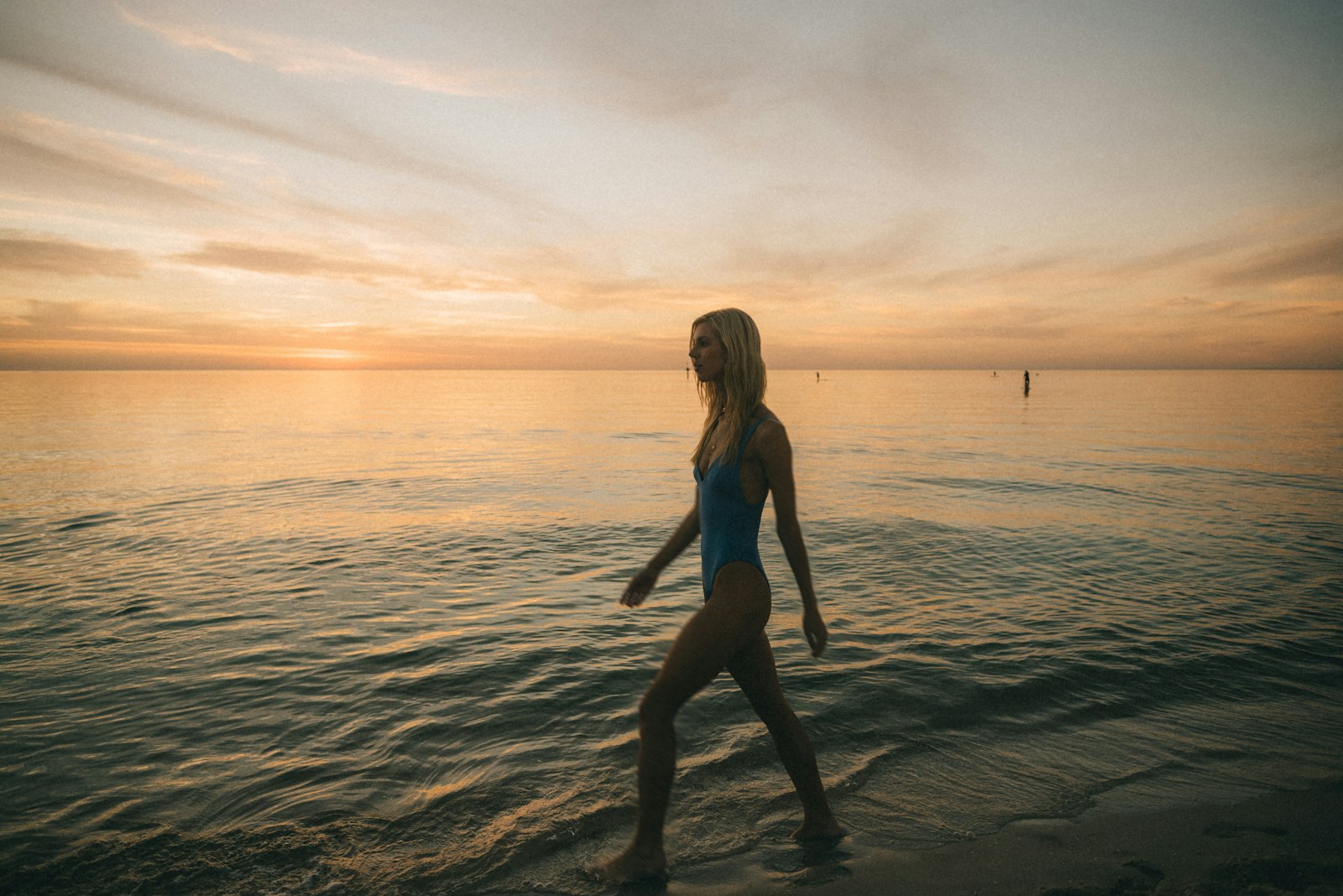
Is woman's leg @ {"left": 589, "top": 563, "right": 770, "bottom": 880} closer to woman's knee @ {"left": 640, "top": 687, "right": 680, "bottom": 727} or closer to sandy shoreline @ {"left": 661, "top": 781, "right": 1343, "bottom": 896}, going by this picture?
woman's knee @ {"left": 640, "top": 687, "right": 680, "bottom": 727}

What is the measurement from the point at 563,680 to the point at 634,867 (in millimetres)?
3145

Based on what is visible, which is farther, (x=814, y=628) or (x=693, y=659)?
(x=814, y=628)

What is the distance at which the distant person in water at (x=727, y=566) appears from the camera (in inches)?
129

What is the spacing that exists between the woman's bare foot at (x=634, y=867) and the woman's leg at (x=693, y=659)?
0.71ft

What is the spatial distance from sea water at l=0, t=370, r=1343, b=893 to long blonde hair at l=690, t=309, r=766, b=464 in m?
2.37

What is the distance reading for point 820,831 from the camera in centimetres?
388

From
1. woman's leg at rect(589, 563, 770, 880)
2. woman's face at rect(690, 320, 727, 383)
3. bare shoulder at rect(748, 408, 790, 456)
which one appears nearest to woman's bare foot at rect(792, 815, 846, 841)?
woman's leg at rect(589, 563, 770, 880)

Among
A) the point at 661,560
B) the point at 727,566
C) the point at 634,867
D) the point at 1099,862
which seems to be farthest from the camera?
the point at 661,560

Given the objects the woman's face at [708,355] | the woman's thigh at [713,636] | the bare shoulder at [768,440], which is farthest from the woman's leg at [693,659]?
the woman's face at [708,355]

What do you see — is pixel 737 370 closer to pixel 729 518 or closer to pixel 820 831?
pixel 729 518

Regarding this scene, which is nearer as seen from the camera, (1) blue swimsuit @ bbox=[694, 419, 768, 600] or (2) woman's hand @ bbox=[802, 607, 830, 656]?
(1) blue swimsuit @ bbox=[694, 419, 768, 600]

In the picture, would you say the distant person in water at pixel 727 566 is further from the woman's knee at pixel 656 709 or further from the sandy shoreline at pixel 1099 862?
the sandy shoreline at pixel 1099 862

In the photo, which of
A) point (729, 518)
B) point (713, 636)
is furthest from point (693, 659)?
point (729, 518)

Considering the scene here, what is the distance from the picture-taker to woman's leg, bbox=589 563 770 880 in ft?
10.7
